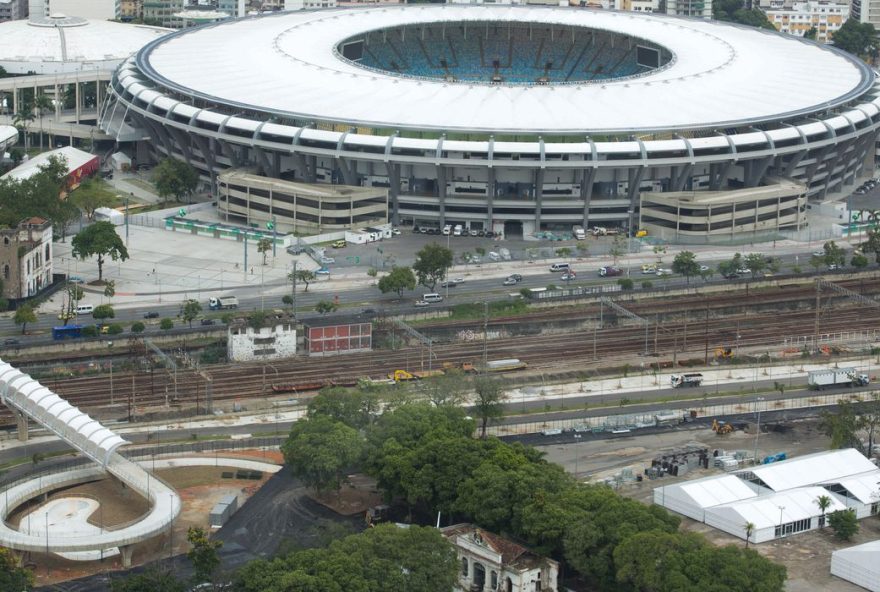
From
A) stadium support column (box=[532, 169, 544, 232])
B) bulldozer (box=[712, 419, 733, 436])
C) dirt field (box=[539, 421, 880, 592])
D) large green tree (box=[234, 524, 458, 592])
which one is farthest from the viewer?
stadium support column (box=[532, 169, 544, 232])

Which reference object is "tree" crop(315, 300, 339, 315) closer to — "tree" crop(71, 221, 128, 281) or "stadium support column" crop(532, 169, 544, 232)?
"tree" crop(71, 221, 128, 281)

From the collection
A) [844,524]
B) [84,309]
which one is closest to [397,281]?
[84,309]

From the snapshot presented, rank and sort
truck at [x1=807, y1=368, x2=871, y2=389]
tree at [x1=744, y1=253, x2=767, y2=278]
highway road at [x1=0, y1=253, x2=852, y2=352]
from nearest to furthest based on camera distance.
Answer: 1. truck at [x1=807, y1=368, x2=871, y2=389]
2. highway road at [x1=0, y1=253, x2=852, y2=352]
3. tree at [x1=744, y1=253, x2=767, y2=278]

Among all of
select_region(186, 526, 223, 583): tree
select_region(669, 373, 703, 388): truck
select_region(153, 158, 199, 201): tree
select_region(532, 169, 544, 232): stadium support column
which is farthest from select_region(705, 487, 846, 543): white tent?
select_region(153, 158, 199, 201): tree

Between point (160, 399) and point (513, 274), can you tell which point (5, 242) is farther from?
point (513, 274)

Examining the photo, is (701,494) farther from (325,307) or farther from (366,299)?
(366,299)

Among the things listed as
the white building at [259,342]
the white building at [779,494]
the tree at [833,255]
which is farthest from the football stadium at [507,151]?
the white building at [779,494]
